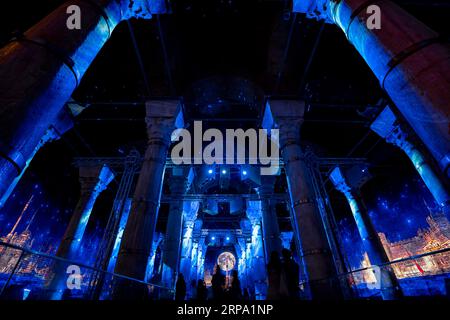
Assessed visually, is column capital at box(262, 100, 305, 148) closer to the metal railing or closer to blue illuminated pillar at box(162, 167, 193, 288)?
the metal railing

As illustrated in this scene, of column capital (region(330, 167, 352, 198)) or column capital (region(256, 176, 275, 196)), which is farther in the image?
column capital (region(256, 176, 275, 196))

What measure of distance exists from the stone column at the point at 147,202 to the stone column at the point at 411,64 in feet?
16.7

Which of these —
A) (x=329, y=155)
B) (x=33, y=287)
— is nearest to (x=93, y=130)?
(x=33, y=287)

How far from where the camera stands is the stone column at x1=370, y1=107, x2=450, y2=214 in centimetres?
625

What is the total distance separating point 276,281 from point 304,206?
2524 millimetres

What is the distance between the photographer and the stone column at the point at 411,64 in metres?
2.24

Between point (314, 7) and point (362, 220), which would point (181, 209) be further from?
point (314, 7)

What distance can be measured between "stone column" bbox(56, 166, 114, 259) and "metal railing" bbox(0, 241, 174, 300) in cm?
84

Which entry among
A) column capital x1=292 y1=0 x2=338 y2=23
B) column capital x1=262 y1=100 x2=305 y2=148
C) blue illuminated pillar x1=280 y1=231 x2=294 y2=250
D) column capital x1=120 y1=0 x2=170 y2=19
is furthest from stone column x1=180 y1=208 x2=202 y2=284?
column capital x1=292 y1=0 x2=338 y2=23

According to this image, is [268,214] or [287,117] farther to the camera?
[268,214]

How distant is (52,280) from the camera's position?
7160 mm

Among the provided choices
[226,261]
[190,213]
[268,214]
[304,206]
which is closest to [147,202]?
[304,206]

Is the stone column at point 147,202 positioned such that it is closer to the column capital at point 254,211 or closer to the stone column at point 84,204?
the stone column at point 84,204

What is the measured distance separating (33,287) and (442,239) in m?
18.7
